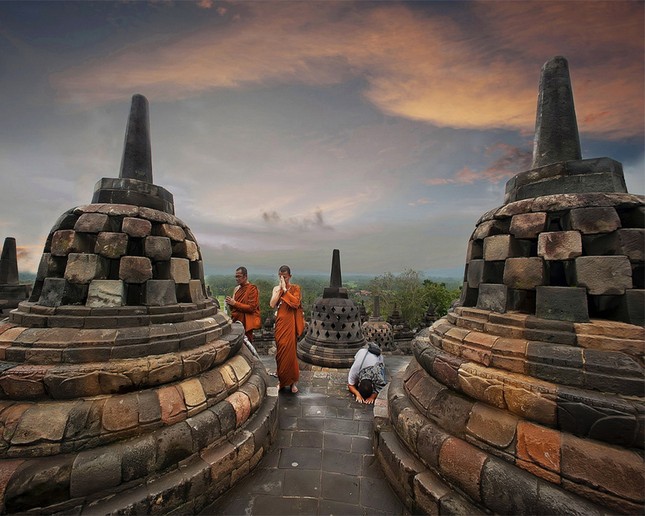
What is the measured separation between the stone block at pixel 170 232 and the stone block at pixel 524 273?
4006 mm

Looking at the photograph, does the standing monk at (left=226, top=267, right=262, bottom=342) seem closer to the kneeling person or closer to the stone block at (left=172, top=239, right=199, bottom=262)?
the stone block at (left=172, top=239, right=199, bottom=262)

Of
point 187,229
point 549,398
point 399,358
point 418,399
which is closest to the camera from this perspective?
point 549,398

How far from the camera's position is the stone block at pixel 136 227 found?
10.9ft

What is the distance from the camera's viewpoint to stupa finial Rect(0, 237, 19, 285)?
8117 millimetres

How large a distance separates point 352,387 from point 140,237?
168 inches

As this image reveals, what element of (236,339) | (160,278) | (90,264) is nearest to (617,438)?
(236,339)

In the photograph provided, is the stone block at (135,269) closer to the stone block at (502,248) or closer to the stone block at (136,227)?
the stone block at (136,227)

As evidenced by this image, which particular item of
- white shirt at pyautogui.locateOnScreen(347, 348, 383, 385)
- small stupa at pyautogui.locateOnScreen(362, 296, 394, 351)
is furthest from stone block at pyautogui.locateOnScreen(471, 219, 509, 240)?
small stupa at pyautogui.locateOnScreen(362, 296, 394, 351)

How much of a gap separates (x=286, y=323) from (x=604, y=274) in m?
4.29

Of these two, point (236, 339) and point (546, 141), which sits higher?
point (546, 141)

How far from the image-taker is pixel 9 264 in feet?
27.1

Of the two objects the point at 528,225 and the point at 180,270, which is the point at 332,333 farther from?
the point at 528,225

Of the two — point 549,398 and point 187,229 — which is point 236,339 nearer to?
point 187,229

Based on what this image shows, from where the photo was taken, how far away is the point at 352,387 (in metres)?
5.23
